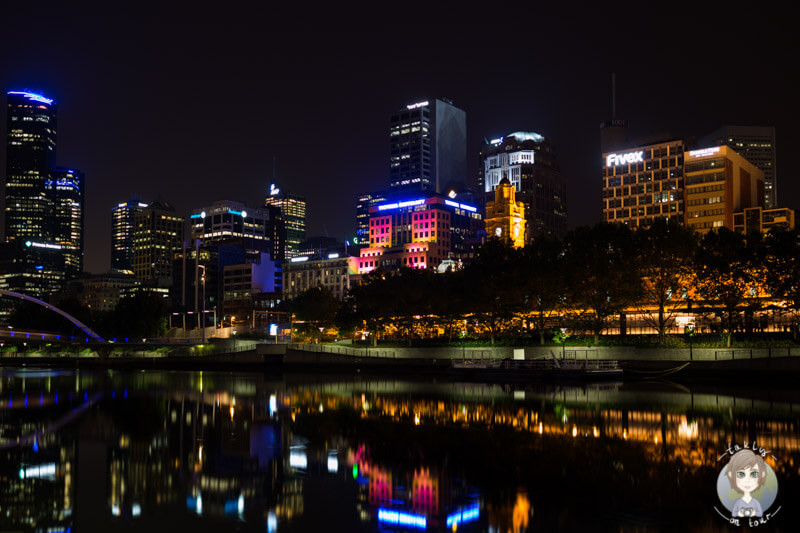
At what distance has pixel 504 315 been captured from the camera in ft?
329

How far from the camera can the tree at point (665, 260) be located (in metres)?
85.2

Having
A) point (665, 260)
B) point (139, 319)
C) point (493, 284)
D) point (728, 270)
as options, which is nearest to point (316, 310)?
point (139, 319)

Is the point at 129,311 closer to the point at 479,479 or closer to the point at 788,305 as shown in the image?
the point at 788,305

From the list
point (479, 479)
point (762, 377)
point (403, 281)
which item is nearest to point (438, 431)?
point (479, 479)

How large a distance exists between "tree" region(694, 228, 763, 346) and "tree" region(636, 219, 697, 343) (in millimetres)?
1546

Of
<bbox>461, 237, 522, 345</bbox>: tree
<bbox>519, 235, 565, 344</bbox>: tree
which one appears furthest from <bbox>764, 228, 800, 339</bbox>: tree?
<bbox>461, 237, 522, 345</bbox>: tree

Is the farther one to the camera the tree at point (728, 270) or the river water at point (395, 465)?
the tree at point (728, 270)

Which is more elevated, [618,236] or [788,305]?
[618,236]

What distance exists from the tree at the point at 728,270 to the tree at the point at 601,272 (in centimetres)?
712

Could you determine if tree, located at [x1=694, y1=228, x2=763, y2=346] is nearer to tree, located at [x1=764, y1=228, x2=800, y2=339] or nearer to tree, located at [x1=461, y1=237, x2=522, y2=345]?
tree, located at [x1=764, y1=228, x2=800, y2=339]

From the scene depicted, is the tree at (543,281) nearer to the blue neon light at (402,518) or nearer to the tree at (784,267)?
the tree at (784,267)

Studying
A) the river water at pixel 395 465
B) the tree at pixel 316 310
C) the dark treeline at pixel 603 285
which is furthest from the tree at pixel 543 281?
the tree at pixel 316 310

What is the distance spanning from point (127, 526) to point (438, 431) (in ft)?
57.3

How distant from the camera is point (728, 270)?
82000 mm
